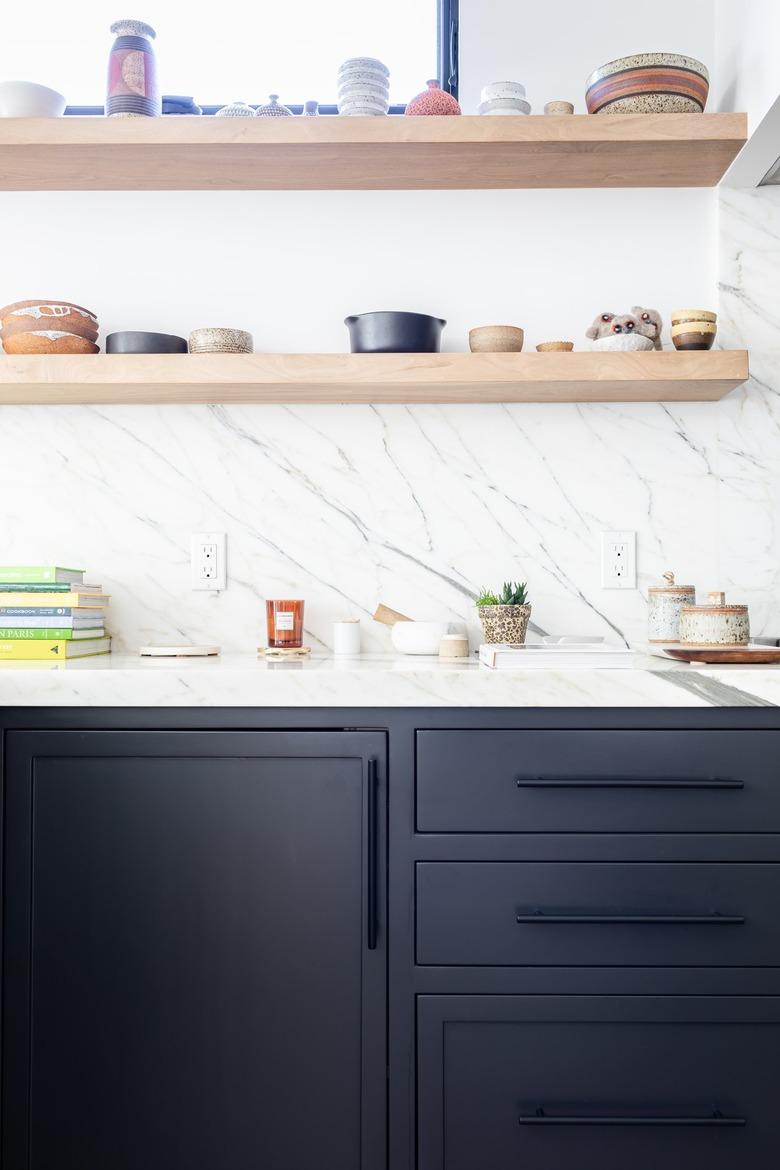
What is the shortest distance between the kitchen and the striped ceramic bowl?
8 cm

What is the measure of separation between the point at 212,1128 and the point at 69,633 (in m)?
0.88

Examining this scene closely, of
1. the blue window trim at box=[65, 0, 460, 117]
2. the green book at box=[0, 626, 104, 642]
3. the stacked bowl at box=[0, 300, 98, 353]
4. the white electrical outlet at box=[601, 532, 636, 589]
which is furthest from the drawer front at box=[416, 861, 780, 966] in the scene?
the blue window trim at box=[65, 0, 460, 117]

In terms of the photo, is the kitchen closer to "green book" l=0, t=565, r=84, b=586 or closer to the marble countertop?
the marble countertop

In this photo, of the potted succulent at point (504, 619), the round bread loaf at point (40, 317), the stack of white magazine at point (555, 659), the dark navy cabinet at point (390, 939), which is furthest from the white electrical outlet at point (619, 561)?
the round bread loaf at point (40, 317)

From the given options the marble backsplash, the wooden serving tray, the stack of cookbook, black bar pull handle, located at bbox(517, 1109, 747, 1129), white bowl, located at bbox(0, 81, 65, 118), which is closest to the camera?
black bar pull handle, located at bbox(517, 1109, 747, 1129)

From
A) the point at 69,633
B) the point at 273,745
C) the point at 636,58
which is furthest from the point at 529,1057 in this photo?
the point at 636,58

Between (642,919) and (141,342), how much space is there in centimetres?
139

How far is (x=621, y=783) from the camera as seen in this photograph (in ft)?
4.15

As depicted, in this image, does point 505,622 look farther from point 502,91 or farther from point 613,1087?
point 502,91

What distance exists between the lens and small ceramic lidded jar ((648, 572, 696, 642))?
1652 mm

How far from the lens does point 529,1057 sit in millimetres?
1257

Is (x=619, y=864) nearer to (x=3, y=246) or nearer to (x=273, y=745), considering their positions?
(x=273, y=745)

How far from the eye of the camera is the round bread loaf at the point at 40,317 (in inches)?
66.9

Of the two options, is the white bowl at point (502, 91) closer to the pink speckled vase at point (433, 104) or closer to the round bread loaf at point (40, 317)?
the pink speckled vase at point (433, 104)
